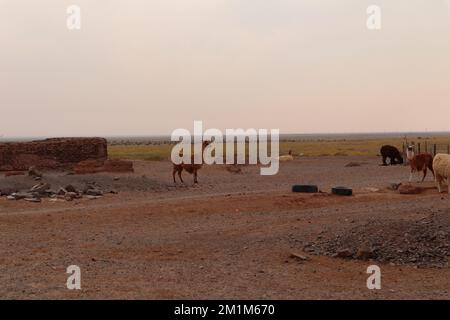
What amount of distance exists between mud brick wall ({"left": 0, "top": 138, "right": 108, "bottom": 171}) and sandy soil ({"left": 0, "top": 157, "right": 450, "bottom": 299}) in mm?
5620

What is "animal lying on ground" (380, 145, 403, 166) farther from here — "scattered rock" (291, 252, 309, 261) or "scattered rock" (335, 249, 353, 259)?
"scattered rock" (291, 252, 309, 261)

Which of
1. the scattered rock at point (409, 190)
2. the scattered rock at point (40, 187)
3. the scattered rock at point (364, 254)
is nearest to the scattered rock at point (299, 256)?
the scattered rock at point (364, 254)

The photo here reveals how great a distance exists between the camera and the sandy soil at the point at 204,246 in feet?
26.6

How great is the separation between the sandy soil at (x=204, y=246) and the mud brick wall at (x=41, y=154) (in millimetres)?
5620

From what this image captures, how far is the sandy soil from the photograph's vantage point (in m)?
8.12

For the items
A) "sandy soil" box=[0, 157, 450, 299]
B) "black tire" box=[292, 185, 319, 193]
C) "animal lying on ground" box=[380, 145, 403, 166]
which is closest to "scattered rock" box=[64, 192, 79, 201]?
"sandy soil" box=[0, 157, 450, 299]

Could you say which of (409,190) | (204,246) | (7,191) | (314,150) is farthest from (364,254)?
(314,150)

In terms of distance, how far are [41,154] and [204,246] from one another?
57.2 ft

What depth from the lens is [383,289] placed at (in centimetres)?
814

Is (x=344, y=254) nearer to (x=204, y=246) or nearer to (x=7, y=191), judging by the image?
(x=204, y=246)

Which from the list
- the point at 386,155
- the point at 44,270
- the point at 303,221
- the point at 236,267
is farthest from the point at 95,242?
the point at 386,155

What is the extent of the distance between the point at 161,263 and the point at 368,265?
11.9ft

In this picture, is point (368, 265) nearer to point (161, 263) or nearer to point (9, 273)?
point (161, 263)

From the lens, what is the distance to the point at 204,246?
1128cm
